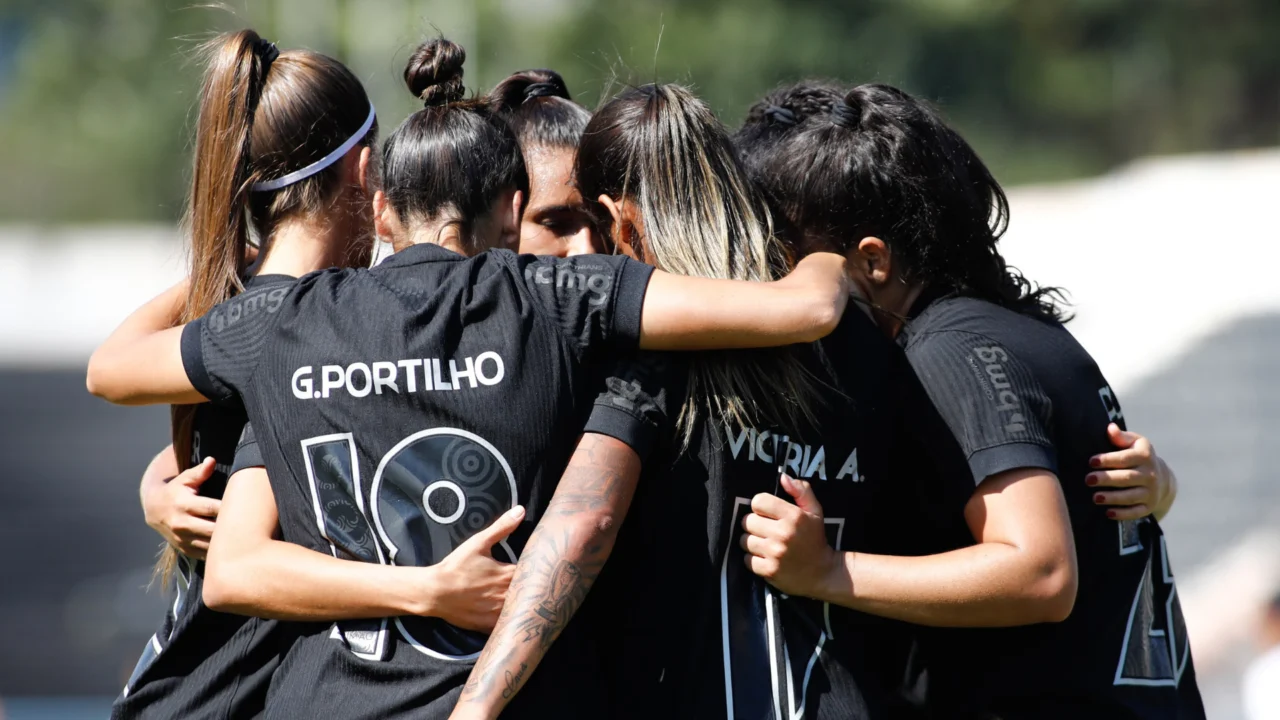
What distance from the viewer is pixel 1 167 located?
27.0 m

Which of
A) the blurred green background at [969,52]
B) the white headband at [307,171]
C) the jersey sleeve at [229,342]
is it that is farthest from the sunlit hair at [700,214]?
the blurred green background at [969,52]

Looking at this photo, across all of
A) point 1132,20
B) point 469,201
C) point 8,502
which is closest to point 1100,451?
point 469,201

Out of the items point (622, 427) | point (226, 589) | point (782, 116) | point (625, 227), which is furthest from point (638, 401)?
point (782, 116)

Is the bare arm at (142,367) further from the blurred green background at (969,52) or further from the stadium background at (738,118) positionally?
the blurred green background at (969,52)

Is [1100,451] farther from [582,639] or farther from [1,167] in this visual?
[1,167]

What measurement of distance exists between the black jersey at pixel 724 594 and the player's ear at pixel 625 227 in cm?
30

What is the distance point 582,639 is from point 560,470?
12.5 inches

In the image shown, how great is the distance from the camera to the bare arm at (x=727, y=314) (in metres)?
2.18

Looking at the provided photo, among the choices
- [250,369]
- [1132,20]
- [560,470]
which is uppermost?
[1132,20]

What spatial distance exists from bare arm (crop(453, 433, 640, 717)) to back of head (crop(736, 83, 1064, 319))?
0.80 metres

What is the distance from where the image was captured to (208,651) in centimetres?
262

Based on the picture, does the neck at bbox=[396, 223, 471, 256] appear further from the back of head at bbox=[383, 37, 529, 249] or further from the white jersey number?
the white jersey number

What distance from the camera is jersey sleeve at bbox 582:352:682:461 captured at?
7.20 feet

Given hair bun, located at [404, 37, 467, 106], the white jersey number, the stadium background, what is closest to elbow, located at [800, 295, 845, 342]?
the white jersey number
